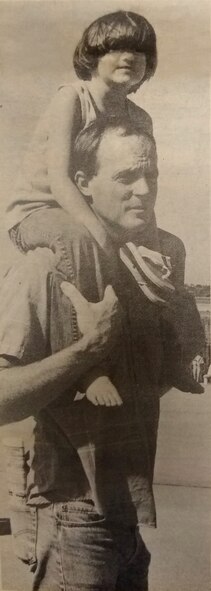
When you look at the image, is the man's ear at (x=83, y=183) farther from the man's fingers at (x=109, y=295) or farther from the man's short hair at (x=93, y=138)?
the man's fingers at (x=109, y=295)

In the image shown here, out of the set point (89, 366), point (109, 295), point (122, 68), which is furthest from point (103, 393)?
point (122, 68)

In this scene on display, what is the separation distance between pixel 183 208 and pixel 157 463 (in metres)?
0.54

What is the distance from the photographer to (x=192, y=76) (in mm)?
1819

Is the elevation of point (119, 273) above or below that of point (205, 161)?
below

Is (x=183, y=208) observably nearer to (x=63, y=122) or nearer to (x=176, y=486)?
(x=63, y=122)

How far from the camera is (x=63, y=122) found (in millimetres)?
1817

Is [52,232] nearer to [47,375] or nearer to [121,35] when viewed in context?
[47,375]

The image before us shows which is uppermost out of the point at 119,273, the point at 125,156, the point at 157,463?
the point at 125,156

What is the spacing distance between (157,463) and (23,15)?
988 millimetres

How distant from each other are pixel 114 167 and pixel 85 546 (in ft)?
2.63

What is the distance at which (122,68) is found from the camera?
1816mm

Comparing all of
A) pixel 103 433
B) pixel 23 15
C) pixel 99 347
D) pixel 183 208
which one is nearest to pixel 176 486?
pixel 103 433

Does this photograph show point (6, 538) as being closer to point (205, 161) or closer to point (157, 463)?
point (157, 463)

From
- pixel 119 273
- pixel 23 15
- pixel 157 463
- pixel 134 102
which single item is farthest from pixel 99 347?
pixel 23 15
